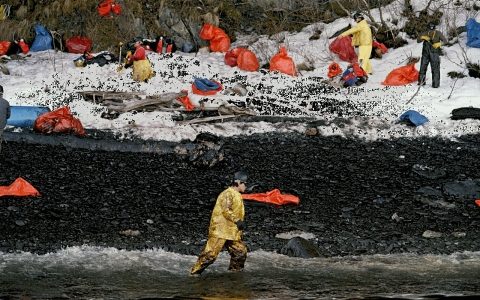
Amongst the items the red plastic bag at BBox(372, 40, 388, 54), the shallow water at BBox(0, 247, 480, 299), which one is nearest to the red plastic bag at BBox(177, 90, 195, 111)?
the red plastic bag at BBox(372, 40, 388, 54)

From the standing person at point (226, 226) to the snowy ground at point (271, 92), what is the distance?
546 centimetres

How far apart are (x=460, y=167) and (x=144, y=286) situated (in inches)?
261

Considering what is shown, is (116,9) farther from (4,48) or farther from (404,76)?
(404,76)

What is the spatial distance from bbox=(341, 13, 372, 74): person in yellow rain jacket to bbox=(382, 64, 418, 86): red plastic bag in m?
0.82

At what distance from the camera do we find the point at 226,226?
776 cm

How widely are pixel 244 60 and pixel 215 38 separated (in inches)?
63.3

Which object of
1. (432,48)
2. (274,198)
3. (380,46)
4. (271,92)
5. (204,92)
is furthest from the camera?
(380,46)

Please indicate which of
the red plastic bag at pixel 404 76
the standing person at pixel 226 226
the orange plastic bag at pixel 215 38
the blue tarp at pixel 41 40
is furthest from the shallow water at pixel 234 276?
the blue tarp at pixel 41 40

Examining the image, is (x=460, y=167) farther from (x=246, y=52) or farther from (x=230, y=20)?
(x=230, y=20)

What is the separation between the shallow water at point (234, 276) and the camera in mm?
7090

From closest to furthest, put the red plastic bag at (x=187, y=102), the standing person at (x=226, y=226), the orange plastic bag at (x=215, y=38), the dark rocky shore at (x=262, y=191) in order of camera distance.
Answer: the standing person at (x=226, y=226), the dark rocky shore at (x=262, y=191), the red plastic bag at (x=187, y=102), the orange plastic bag at (x=215, y=38)

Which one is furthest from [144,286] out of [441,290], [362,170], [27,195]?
[362,170]

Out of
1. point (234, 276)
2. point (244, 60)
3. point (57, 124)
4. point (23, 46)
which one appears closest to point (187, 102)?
point (244, 60)

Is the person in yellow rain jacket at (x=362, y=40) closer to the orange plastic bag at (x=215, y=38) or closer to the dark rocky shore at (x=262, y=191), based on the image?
the orange plastic bag at (x=215, y=38)
